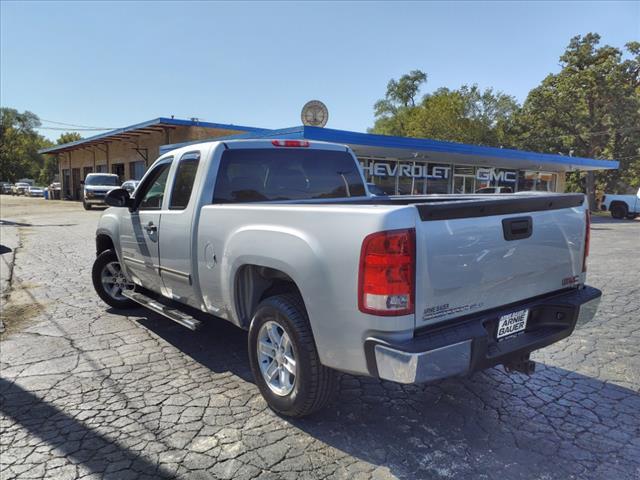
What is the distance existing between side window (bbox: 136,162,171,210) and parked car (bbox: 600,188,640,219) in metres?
28.6

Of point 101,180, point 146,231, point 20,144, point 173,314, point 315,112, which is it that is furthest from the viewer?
point 20,144

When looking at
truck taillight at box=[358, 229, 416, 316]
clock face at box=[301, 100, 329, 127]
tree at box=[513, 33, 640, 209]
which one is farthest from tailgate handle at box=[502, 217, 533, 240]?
tree at box=[513, 33, 640, 209]

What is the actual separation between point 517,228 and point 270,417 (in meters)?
2.11

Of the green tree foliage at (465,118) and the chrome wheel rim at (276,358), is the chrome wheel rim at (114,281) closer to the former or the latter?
the chrome wheel rim at (276,358)

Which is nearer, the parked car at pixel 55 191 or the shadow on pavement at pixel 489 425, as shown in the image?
the shadow on pavement at pixel 489 425

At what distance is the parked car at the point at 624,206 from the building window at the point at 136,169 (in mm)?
29776

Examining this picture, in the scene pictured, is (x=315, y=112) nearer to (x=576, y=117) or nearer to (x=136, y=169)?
(x=136, y=169)

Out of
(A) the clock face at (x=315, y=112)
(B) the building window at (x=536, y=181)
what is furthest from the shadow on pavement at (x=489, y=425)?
(B) the building window at (x=536, y=181)

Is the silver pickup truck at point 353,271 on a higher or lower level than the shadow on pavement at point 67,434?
higher

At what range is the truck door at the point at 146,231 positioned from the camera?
4.60 m

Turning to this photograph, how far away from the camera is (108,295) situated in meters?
6.01

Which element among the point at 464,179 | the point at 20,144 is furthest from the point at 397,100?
the point at 20,144

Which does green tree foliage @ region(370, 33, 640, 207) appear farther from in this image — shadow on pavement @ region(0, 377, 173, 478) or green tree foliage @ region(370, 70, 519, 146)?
shadow on pavement @ region(0, 377, 173, 478)

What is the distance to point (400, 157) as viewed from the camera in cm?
2455
